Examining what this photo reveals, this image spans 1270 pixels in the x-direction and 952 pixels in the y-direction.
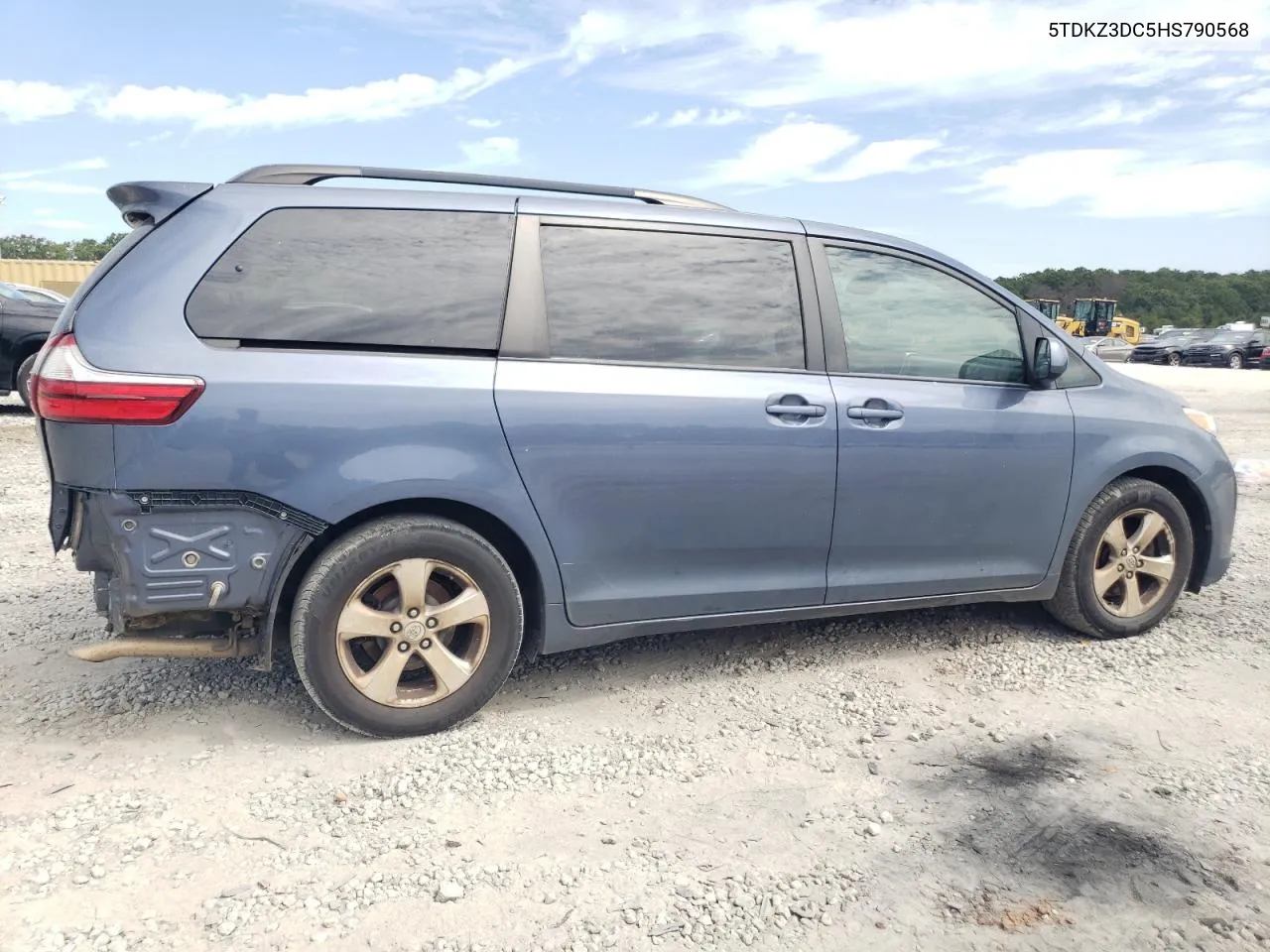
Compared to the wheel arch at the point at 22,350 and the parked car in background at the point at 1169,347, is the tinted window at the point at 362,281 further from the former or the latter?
the parked car in background at the point at 1169,347

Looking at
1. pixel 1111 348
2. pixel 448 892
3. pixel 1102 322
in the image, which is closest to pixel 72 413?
pixel 448 892

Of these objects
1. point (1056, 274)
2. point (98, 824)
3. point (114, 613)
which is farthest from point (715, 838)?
point (1056, 274)

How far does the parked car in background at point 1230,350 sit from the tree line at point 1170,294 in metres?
41.3

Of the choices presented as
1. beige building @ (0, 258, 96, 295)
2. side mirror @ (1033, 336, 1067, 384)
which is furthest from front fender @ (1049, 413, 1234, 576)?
beige building @ (0, 258, 96, 295)

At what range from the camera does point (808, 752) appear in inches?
127

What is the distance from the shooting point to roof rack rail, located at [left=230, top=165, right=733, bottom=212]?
11.0 feet

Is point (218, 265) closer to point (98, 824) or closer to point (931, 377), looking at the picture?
point (98, 824)

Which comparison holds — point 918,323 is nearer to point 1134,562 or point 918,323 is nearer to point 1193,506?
point 1134,562

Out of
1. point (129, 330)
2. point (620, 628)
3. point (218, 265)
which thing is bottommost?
point (620, 628)

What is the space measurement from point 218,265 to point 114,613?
3.73 ft

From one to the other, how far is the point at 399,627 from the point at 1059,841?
2067mm

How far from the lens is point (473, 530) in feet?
10.9

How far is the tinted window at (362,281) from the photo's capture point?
→ 3072 mm

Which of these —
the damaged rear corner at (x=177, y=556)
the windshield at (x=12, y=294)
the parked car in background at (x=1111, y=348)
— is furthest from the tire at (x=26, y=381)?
the parked car in background at (x=1111, y=348)
